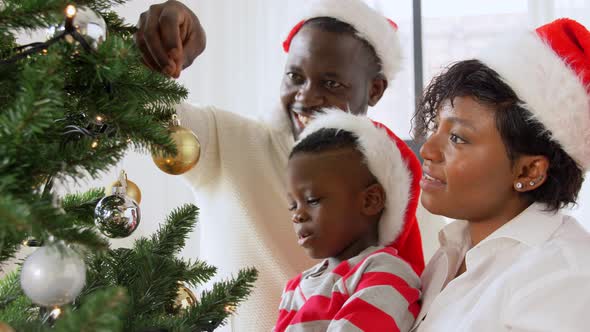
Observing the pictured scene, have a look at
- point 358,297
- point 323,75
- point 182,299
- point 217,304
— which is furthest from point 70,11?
point 323,75

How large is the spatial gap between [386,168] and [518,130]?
0.32 metres

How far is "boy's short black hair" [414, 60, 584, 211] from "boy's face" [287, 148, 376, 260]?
0.85 feet

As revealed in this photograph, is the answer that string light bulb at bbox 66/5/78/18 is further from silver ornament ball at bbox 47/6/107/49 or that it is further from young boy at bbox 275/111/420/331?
young boy at bbox 275/111/420/331

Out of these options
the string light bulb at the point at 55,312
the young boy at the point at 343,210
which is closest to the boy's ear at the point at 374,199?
the young boy at the point at 343,210

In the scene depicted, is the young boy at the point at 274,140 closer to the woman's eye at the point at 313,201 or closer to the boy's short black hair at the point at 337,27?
the boy's short black hair at the point at 337,27

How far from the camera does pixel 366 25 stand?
1691 mm

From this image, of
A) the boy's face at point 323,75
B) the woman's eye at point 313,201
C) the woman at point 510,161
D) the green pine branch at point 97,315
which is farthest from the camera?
the boy's face at point 323,75

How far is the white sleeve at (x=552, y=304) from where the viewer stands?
2.95ft

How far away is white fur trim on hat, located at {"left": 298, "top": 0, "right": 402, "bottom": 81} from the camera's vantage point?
65.8 inches

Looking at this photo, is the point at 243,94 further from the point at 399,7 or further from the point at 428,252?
the point at 428,252

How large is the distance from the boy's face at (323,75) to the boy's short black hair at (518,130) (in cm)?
47

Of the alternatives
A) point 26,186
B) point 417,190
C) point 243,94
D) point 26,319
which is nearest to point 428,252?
point 417,190

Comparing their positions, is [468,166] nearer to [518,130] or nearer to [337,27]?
[518,130]

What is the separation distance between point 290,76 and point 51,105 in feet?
3.72
